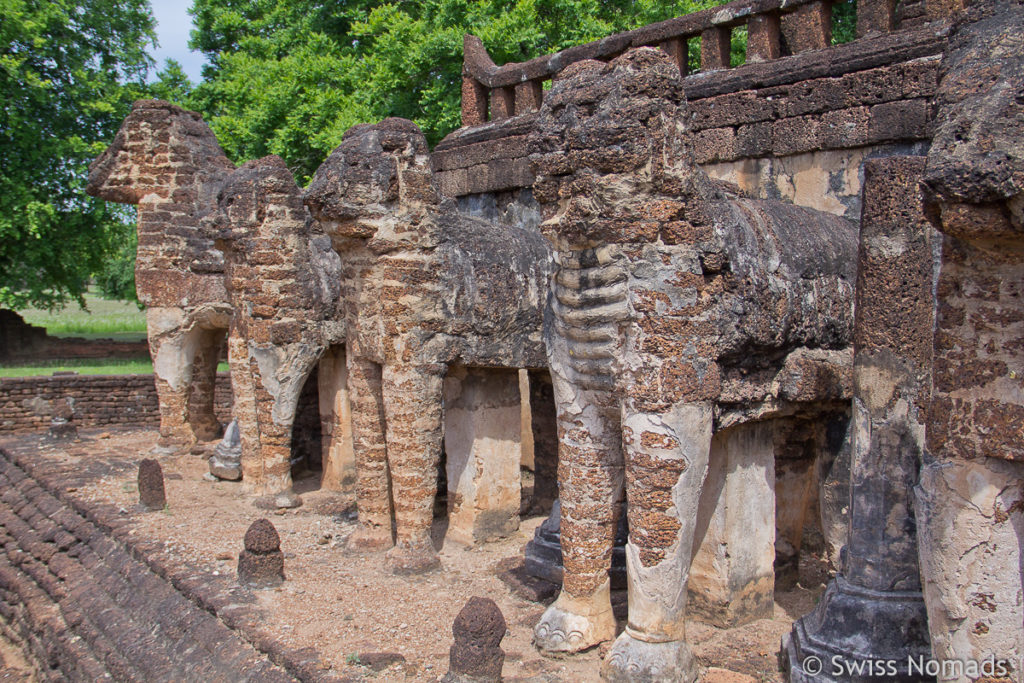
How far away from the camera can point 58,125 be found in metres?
21.3

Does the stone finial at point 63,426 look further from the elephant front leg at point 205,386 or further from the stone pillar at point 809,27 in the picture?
the stone pillar at point 809,27

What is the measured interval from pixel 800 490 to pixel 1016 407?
3223 mm

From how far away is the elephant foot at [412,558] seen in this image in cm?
685

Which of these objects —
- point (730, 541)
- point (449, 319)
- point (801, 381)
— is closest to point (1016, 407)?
point (801, 381)

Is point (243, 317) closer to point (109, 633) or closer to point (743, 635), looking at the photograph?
point (109, 633)

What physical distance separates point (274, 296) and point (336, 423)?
1.50m

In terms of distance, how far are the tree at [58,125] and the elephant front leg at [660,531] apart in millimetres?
18890

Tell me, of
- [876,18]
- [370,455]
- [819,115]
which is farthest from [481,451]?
[876,18]

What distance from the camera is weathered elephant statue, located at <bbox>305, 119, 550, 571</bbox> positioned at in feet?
22.3

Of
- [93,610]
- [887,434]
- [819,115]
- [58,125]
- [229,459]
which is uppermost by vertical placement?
[58,125]

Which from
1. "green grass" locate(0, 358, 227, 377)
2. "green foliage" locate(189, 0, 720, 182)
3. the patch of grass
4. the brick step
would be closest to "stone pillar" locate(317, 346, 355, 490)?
the brick step

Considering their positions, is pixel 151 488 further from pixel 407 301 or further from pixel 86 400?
pixel 86 400

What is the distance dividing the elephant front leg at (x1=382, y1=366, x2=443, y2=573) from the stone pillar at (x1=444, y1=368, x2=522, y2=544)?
2.28 feet

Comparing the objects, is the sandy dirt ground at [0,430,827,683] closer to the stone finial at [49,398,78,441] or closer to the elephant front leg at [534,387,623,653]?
the elephant front leg at [534,387,623,653]
